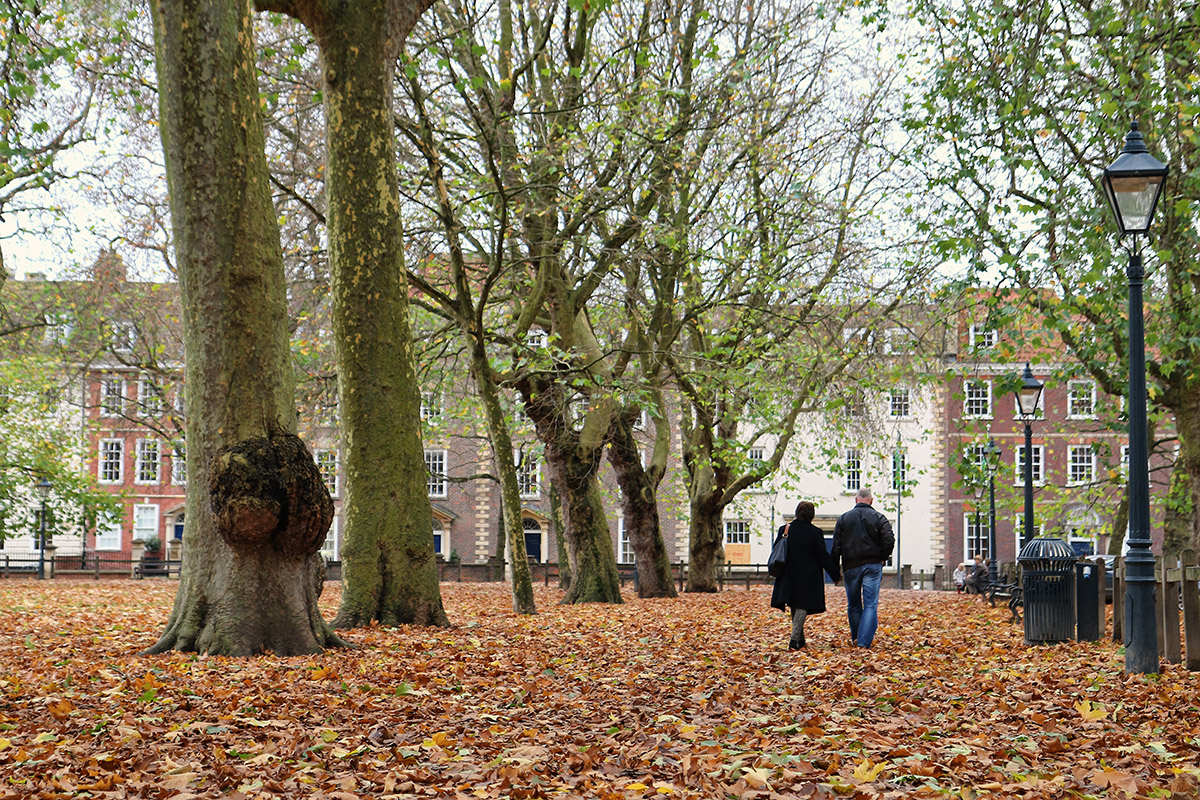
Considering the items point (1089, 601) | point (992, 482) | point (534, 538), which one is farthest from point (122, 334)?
point (534, 538)

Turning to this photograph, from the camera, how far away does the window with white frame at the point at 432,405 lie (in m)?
21.8

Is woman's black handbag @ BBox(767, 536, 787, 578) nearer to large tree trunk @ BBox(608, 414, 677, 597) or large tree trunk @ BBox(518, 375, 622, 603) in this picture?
large tree trunk @ BBox(518, 375, 622, 603)

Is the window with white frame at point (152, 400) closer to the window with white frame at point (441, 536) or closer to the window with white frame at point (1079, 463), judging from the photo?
the window with white frame at point (441, 536)

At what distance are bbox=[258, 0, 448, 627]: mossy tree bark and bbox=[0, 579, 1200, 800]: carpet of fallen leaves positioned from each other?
37.7 inches

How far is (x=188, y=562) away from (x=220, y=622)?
27.4 inches

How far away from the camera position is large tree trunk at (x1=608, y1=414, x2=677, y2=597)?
23.7 m

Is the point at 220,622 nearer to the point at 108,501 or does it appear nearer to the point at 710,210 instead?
the point at 710,210

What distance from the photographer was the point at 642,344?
23297 millimetres

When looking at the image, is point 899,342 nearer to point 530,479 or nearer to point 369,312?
point 369,312

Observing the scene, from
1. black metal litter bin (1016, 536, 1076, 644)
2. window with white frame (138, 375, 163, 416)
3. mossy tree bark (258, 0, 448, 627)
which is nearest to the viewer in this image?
mossy tree bark (258, 0, 448, 627)

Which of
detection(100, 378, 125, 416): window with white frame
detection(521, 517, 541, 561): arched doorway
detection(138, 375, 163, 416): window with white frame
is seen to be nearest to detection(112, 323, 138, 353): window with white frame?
detection(100, 378, 125, 416): window with white frame

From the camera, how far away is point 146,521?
57906 millimetres

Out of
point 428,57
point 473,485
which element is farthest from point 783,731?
point 473,485

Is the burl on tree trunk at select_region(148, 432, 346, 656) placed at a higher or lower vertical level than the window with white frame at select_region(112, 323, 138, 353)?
lower
